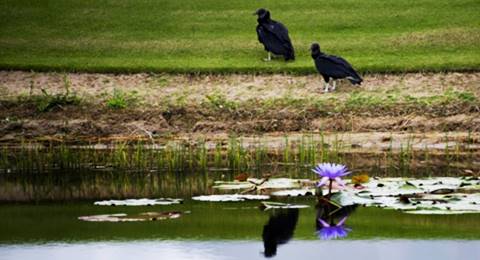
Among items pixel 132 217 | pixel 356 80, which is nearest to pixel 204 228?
pixel 132 217

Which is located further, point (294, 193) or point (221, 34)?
point (221, 34)

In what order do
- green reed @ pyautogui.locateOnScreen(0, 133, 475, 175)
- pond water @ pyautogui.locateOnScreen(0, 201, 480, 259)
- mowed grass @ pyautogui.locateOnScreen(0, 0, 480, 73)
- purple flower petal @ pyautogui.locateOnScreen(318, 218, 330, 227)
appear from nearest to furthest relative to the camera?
pond water @ pyautogui.locateOnScreen(0, 201, 480, 259)
purple flower petal @ pyautogui.locateOnScreen(318, 218, 330, 227)
green reed @ pyautogui.locateOnScreen(0, 133, 475, 175)
mowed grass @ pyautogui.locateOnScreen(0, 0, 480, 73)

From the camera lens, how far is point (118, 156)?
17625 millimetres

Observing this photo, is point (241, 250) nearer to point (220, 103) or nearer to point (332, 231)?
point (332, 231)

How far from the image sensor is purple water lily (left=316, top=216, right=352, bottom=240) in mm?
12102

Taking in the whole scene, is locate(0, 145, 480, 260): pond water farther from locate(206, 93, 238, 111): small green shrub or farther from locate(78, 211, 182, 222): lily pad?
locate(206, 93, 238, 111): small green shrub

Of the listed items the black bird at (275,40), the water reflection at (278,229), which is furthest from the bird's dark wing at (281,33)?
the water reflection at (278,229)

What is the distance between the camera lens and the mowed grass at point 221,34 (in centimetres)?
2467

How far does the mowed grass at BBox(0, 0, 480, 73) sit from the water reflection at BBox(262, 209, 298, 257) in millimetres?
10839

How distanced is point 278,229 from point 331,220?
61 cm

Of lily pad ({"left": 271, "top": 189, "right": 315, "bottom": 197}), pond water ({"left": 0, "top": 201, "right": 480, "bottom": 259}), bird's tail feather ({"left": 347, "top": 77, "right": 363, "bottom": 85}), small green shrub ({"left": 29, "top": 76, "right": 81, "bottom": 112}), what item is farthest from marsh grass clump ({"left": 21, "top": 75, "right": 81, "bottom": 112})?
lily pad ({"left": 271, "top": 189, "right": 315, "bottom": 197})

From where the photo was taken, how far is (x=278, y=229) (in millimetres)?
12555

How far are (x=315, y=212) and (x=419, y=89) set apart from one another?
32.2 feet

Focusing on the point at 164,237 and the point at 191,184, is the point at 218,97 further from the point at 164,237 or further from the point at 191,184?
the point at 164,237
